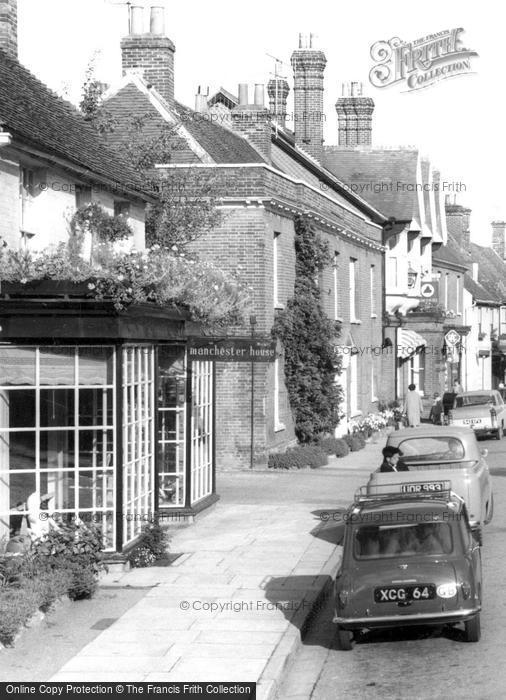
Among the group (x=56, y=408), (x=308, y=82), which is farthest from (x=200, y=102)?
(x=56, y=408)

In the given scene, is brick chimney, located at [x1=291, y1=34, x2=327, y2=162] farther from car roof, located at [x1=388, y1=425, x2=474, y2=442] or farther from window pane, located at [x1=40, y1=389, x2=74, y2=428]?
window pane, located at [x1=40, y1=389, x2=74, y2=428]

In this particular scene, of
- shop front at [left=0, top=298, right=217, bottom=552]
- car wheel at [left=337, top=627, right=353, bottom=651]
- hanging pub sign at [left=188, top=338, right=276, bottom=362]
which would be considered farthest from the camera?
hanging pub sign at [left=188, top=338, right=276, bottom=362]

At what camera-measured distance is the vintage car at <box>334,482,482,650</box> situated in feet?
37.5

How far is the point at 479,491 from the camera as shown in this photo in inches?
687

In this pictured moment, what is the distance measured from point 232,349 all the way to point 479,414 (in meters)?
15.3

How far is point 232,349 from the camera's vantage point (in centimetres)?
2536

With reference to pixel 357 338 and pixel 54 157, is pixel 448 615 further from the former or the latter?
pixel 357 338

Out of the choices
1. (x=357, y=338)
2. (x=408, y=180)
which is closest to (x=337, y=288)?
(x=357, y=338)

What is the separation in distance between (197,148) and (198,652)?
1918 cm

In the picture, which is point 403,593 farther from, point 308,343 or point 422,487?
point 308,343

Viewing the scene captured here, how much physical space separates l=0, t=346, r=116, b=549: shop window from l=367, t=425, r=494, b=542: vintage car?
3.91m

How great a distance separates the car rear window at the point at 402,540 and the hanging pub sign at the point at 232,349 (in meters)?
7.95

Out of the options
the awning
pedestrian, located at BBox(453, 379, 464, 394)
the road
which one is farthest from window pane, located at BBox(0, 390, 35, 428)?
pedestrian, located at BBox(453, 379, 464, 394)

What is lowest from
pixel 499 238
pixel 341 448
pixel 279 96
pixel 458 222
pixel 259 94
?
pixel 341 448
